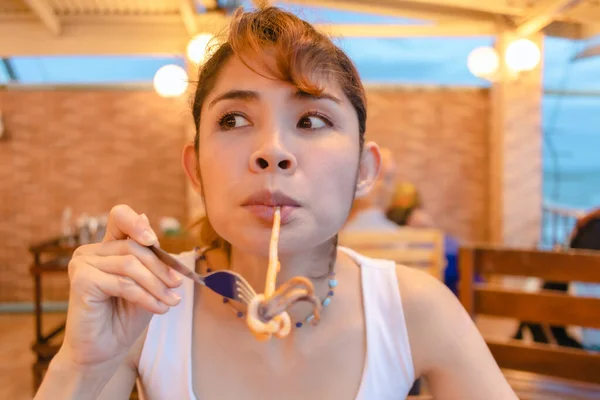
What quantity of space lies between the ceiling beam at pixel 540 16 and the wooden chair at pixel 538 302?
9.57 ft

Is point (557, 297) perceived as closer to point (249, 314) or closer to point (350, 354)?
point (350, 354)

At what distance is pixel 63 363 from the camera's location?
2.24 ft

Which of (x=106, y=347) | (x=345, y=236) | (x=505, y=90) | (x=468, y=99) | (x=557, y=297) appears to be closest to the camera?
(x=106, y=347)

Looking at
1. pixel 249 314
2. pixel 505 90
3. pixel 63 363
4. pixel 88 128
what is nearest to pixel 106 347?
pixel 63 363

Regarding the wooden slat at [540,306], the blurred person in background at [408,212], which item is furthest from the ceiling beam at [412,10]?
the wooden slat at [540,306]

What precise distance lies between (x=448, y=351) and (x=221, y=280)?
0.44 metres

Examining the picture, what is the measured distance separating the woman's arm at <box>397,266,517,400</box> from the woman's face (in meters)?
0.26

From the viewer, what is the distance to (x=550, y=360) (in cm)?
150

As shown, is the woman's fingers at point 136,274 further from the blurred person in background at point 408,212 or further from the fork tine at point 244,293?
the blurred person in background at point 408,212

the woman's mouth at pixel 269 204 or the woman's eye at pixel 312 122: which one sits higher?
the woman's eye at pixel 312 122

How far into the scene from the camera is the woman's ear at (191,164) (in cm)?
83

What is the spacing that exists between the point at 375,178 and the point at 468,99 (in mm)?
4338

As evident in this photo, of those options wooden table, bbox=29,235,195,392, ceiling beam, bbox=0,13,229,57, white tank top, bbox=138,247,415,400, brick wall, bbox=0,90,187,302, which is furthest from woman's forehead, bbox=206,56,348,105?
brick wall, bbox=0,90,187,302

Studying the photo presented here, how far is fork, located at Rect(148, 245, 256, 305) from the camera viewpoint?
2.06ft
